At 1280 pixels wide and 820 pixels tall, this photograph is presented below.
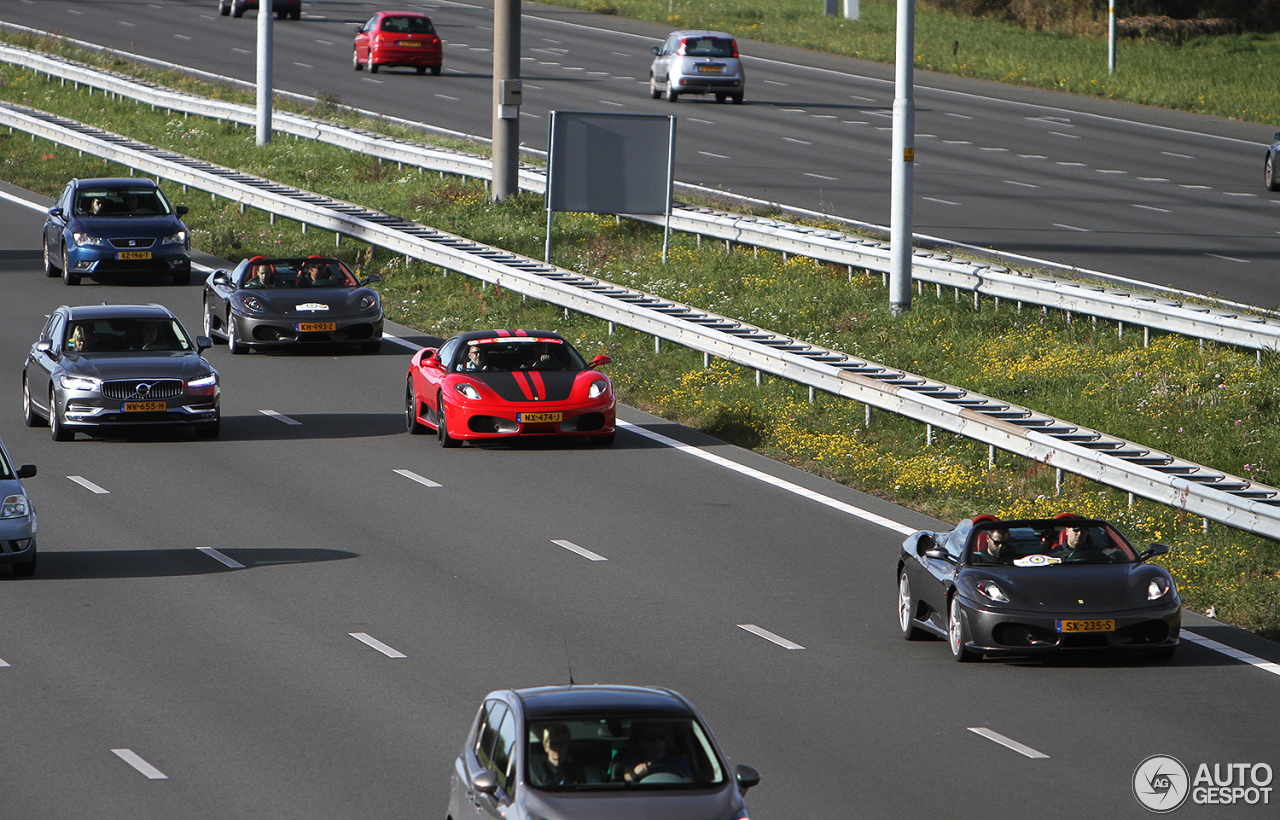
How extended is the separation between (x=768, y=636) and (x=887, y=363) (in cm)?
1061

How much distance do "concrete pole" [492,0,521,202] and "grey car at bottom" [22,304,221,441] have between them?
13764 mm

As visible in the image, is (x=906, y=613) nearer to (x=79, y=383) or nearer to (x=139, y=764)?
(x=139, y=764)

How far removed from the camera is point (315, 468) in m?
20.5

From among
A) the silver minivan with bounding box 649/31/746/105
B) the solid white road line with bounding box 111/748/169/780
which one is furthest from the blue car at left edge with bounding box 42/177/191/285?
the solid white road line with bounding box 111/748/169/780

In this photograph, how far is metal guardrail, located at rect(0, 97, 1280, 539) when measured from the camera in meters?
17.4

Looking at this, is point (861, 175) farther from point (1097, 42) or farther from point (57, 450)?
point (1097, 42)

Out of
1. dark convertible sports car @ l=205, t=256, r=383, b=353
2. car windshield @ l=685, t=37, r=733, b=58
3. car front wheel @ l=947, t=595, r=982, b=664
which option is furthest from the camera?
car windshield @ l=685, t=37, r=733, b=58

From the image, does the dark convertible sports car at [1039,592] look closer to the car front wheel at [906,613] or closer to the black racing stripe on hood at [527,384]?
the car front wheel at [906,613]

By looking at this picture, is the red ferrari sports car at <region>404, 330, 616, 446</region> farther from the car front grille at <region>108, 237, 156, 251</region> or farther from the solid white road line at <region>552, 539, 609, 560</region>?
the car front grille at <region>108, 237, 156, 251</region>

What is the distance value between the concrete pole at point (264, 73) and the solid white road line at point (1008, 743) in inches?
1270

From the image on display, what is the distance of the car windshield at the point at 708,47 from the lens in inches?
2032

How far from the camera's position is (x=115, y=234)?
3209 cm

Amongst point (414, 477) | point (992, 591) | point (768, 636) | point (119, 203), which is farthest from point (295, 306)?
point (992, 591)

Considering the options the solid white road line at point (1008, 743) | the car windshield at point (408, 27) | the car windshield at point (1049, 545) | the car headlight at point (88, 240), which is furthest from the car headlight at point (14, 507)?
the car windshield at point (408, 27)
